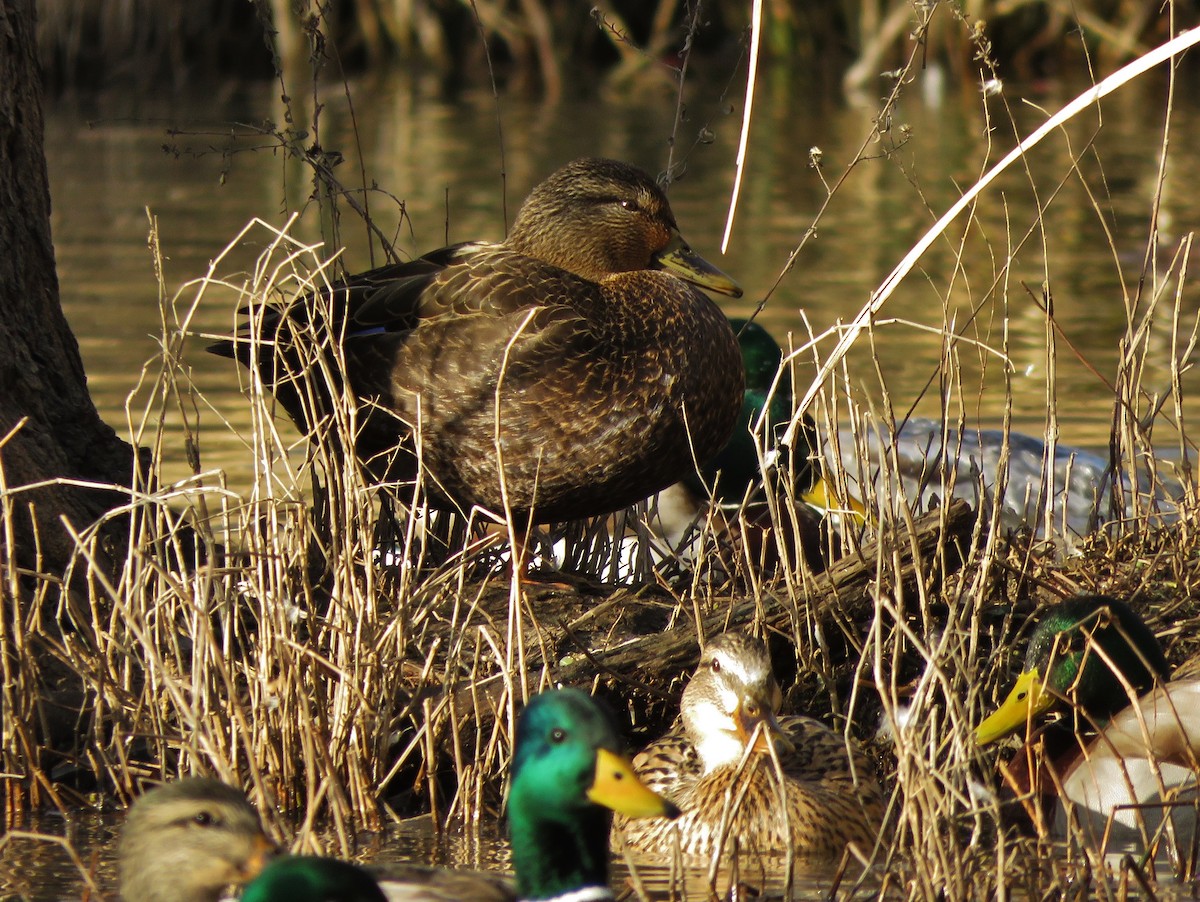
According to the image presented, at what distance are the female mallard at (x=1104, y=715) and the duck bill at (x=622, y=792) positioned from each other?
124cm

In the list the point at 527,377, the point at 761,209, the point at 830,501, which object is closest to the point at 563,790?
the point at 527,377

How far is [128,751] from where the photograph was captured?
14.5 ft

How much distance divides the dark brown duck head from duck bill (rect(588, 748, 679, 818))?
2.24 metres

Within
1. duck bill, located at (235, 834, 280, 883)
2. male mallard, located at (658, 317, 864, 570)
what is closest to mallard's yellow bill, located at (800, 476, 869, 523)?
male mallard, located at (658, 317, 864, 570)

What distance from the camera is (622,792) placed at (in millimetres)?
3162

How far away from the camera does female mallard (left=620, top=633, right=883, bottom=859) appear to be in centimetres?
416

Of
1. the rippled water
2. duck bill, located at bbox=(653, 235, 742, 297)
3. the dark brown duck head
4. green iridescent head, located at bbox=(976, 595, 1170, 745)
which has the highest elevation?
the rippled water

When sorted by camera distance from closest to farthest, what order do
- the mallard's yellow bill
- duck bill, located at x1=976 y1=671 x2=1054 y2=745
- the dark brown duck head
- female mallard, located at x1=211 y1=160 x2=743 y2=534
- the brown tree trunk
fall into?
duck bill, located at x1=976 y1=671 x2=1054 y2=745 → female mallard, located at x1=211 y1=160 x2=743 y2=534 → the brown tree trunk → the mallard's yellow bill → the dark brown duck head

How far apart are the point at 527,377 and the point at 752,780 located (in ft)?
3.82

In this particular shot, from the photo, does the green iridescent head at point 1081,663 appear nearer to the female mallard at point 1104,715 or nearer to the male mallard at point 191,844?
the female mallard at point 1104,715

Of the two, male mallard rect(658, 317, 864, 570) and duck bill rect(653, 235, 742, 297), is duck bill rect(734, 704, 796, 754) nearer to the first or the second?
duck bill rect(653, 235, 742, 297)

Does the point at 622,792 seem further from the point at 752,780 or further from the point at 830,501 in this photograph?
the point at 830,501

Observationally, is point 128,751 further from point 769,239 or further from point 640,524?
point 769,239

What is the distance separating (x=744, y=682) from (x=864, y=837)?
435 millimetres
